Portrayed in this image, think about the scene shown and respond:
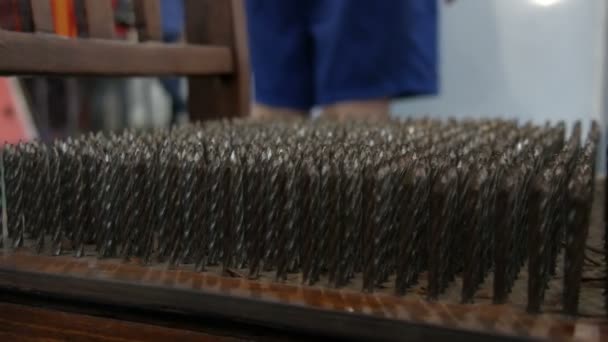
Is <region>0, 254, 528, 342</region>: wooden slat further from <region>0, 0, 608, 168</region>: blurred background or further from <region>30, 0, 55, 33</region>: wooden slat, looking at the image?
<region>0, 0, 608, 168</region>: blurred background

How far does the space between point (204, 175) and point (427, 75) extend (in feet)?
3.27

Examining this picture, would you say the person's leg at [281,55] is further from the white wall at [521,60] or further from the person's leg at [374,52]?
the white wall at [521,60]

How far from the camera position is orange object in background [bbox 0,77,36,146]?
7.18 feet

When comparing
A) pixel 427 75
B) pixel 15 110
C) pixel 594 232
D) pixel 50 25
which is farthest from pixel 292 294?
pixel 15 110

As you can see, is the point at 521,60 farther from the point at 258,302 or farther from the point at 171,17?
the point at 258,302

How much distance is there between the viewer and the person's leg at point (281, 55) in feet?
5.17

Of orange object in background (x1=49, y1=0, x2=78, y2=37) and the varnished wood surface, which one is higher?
orange object in background (x1=49, y1=0, x2=78, y2=37)

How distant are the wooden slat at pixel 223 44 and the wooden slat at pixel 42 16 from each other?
0.42m

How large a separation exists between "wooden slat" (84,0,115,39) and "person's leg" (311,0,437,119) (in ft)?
2.01

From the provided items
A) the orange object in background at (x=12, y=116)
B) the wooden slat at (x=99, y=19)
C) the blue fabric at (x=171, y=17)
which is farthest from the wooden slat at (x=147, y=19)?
the orange object in background at (x=12, y=116)

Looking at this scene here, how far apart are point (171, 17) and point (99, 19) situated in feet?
3.88

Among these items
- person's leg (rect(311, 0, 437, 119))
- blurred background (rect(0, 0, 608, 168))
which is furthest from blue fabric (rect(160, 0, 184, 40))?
person's leg (rect(311, 0, 437, 119))

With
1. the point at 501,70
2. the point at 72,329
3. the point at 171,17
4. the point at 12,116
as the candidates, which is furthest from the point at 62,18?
the point at 501,70

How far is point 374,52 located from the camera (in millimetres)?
1472
